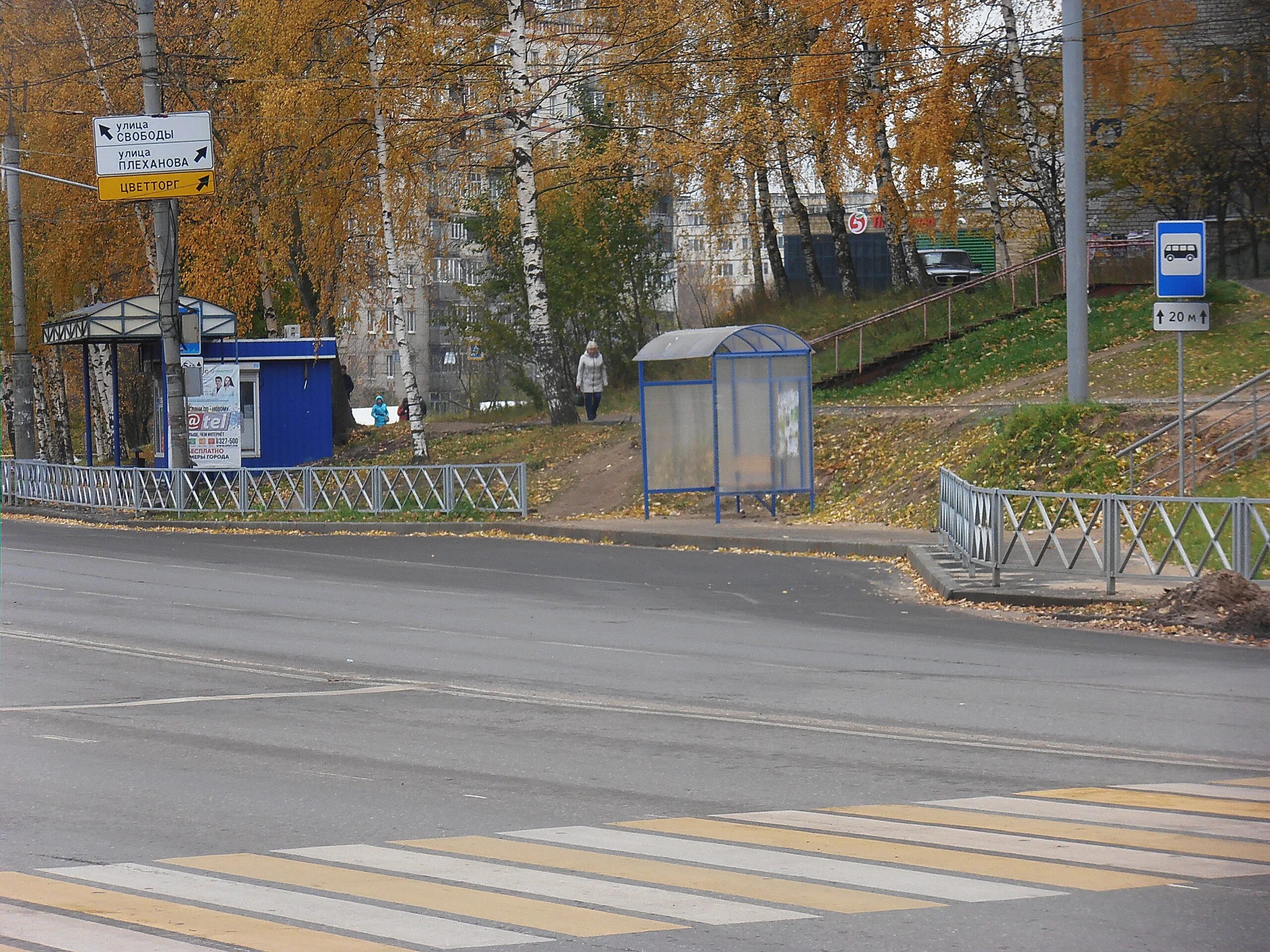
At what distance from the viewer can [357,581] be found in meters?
18.1

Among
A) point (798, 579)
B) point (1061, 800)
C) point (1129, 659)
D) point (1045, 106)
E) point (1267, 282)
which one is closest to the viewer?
point (1061, 800)

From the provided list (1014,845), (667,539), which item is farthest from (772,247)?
(1014,845)

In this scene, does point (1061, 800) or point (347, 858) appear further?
point (1061, 800)

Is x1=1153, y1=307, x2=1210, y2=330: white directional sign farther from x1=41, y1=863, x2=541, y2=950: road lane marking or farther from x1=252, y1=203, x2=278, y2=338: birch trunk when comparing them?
x1=252, y1=203, x2=278, y2=338: birch trunk

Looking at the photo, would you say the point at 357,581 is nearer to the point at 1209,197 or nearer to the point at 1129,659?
the point at 1129,659

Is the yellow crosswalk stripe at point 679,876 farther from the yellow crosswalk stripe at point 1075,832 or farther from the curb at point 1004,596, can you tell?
the curb at point 1004,596

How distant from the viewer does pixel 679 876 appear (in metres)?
5.93

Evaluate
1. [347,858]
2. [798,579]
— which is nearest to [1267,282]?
[798,579]

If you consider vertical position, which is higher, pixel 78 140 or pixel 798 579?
pixel 78 140

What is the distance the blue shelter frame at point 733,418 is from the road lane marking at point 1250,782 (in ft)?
55.3

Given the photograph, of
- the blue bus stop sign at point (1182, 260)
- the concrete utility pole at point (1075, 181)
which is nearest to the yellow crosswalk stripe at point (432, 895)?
the blue bus stop sign at point (1182, 260)

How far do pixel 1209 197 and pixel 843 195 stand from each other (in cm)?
851

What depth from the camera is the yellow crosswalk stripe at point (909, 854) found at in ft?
19.2

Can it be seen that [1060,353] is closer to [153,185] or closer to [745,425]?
[745,425]
